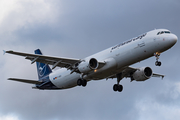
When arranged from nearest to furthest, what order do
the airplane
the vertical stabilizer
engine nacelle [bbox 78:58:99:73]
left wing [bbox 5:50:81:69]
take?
the airplane < engine nacelle [bbox 78:58:99:73] < left wing [bbox 5:50:81:69] < the vertical stabilizer

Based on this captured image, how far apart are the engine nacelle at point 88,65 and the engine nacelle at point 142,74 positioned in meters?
7.75

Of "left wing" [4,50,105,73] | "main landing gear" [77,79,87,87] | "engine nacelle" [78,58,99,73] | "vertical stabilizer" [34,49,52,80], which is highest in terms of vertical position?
"vertical stabilizer" [34,49,52,80]

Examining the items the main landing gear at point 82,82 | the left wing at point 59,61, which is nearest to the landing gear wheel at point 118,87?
the main landing gear at point 82,82

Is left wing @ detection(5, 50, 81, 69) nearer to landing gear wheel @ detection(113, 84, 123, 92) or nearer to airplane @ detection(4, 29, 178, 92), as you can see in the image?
airplane @ detection(4, 29, 178, 92)

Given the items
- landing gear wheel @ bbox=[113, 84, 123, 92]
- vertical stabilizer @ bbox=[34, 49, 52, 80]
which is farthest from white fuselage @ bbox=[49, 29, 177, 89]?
vertical stabilizer @ bbox=[34, 49, 52, 80]

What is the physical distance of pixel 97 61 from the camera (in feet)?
125

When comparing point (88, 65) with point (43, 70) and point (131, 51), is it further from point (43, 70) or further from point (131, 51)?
point (43, 70)

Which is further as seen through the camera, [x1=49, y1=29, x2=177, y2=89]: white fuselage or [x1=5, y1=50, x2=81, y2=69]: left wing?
[x1=5, y1=50, x2=81, y2=69]: left wing

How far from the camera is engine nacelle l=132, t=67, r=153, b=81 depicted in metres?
43.4

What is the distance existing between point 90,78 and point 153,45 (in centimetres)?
906

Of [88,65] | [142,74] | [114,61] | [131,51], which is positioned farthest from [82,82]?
[142,74]

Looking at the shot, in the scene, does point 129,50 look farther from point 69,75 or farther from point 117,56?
point 69,75

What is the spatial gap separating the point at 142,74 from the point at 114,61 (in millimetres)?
6923

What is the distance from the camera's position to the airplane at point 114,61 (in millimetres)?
36125
